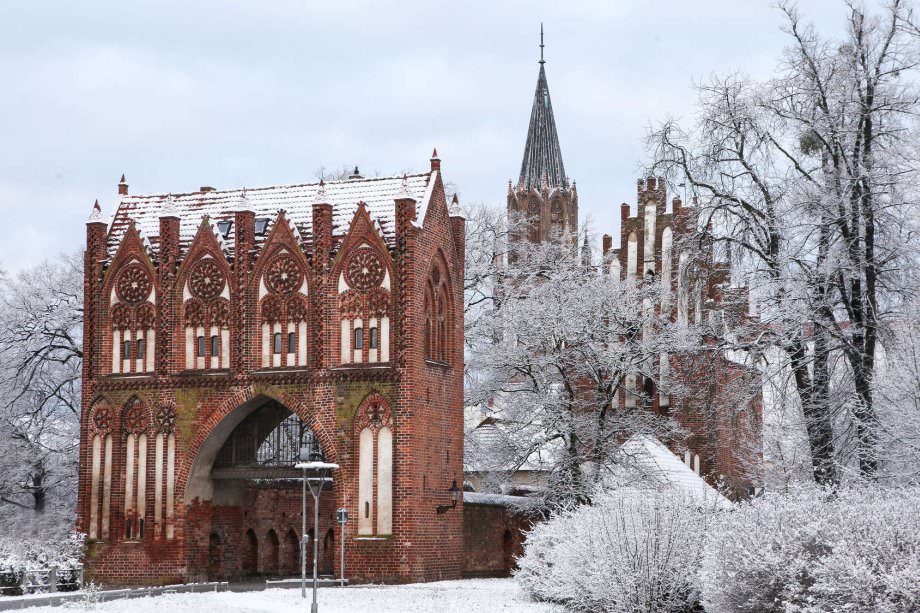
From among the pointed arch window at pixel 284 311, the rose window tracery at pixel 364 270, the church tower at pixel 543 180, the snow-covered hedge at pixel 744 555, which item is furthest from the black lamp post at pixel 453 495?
the church tower at pixel 543 180

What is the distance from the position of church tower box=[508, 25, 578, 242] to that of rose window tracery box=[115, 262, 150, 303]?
44516 mm

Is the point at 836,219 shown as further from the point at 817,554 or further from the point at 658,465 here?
the point at 658,465

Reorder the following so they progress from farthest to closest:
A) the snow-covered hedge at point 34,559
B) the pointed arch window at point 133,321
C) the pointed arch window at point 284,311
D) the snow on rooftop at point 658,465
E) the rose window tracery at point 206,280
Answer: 1. the snow on rooftop at point 658,465
2. the pointed arch window at point 133,321
3. the rose window tracery at point 206,280
4. the pointed arch window at point 284,311
5. the snow-covered hedge at point 34,559

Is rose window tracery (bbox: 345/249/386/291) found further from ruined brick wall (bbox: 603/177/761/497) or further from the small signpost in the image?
ruined brick wall (bbox: 603/177/761/497)

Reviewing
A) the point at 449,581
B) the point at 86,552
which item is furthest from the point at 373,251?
the point at 86,552

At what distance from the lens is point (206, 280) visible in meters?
36.2

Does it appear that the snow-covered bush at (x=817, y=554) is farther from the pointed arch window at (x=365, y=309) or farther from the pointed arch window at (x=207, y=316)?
the pointed arch window at (x=207, y=316)

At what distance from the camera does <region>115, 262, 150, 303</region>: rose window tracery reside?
121 feet

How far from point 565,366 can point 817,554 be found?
69.5 ft

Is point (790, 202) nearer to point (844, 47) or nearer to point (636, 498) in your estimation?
point (844, 47)

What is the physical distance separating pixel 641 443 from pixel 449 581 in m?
8.98

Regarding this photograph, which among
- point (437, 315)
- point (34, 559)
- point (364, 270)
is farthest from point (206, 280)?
point (34, 559)

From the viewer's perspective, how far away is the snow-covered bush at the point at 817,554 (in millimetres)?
18719

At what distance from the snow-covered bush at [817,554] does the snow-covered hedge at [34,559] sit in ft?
58.5
